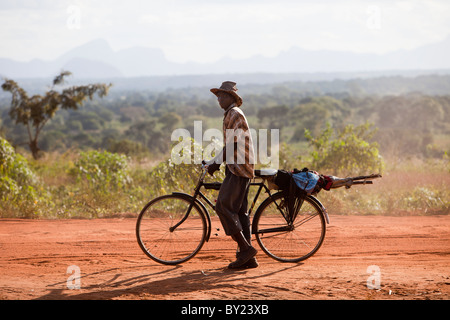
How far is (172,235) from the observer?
605 cm

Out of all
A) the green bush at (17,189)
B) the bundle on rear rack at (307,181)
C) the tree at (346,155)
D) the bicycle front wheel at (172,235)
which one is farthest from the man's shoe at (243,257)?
the tree at (346,155)

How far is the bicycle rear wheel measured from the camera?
19.0 feet

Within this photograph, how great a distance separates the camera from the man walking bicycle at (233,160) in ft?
17.5

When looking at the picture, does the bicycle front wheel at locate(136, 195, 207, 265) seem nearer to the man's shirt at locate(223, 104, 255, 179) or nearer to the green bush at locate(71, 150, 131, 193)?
the man's shirt at locate(223, 104, 255, 179)

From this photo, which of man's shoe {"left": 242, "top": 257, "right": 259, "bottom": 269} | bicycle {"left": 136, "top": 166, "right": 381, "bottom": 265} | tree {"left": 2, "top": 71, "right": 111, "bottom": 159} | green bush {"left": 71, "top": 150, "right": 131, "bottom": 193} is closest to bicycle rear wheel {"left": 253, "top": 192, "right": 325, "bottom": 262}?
bicycle {"left": 136, "top": 166, "right": 381, "bottom": 265}

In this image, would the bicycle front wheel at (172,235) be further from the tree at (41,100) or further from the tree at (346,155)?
the tree at (41,100)

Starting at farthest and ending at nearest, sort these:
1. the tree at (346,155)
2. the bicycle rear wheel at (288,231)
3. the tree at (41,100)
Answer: the tree at (41,100)
the tree at (346,155)
the bicycle rear wheel at (288,231)

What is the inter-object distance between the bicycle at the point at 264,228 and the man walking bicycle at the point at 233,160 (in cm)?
22

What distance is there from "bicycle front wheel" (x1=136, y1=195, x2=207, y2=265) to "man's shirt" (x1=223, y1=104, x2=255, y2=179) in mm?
687

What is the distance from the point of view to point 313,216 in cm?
586
